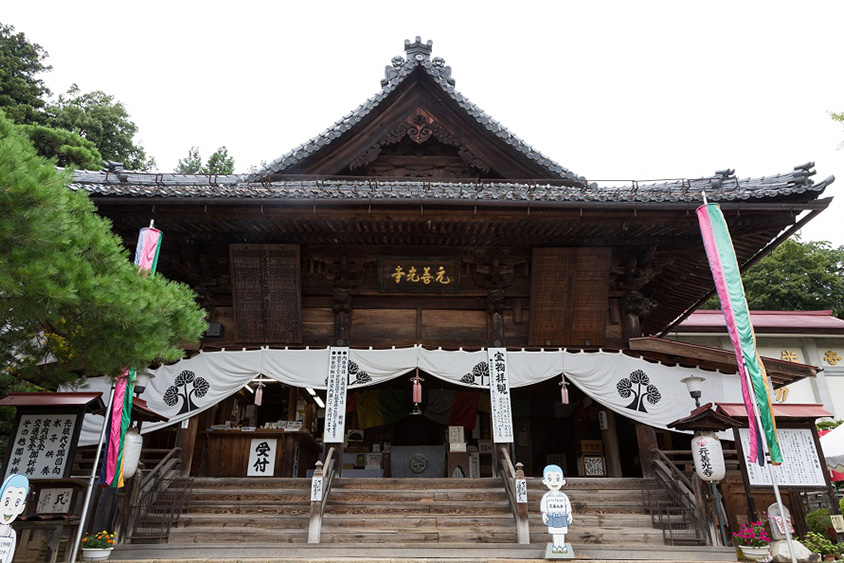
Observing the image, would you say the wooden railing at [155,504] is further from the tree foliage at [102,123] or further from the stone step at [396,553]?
the tree foliage at [102,123]

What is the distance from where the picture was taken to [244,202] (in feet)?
29.5

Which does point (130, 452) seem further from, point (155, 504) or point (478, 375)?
point (478, 375)

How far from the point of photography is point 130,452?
7.46 meters

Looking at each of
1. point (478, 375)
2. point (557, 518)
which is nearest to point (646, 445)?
point (478, 375)

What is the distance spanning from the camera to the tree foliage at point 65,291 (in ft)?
14.5

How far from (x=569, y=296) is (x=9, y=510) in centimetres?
926

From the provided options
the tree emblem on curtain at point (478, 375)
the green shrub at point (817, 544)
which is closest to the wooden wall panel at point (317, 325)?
the tree emblem on curtain at point (478, 375)

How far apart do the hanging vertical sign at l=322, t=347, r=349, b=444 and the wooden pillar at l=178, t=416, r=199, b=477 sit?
8.26ft

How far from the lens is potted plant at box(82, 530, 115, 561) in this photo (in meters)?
6.64

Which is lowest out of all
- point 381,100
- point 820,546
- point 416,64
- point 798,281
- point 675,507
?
point 820,546

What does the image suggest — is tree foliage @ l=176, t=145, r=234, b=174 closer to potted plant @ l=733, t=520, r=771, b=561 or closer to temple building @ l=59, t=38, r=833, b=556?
temple building @ l=59, t=38, r=833, b=556

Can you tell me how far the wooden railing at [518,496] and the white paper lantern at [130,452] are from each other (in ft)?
18.4

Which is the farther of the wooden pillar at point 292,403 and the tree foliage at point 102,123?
the tree foliage at point 102,123

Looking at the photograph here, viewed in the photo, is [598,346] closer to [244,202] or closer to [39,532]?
[244,202]
